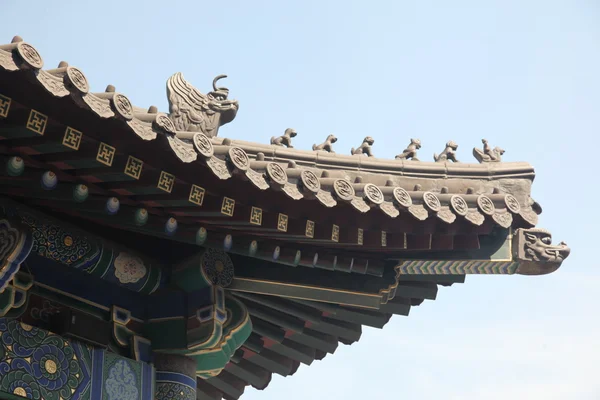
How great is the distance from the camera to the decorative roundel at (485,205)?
785 cm

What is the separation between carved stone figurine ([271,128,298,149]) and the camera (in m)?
8.34

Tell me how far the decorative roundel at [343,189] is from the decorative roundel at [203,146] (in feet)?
3.67

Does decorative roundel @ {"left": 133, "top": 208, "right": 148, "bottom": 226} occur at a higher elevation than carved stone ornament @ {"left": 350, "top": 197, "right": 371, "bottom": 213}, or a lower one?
lower

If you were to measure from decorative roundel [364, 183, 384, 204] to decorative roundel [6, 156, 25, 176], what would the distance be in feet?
7.83

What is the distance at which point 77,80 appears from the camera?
18.6ft

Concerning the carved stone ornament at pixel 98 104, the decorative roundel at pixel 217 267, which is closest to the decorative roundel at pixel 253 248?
the decorative roundel at pixel 217 267

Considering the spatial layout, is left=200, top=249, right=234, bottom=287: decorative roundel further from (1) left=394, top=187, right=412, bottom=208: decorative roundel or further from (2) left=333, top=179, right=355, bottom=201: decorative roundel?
(1) left=394, top=187, right=412, bottom=208: decorative roundel

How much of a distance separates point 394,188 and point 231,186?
1.34 m

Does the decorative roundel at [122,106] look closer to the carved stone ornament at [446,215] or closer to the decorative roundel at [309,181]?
the decorative roundel at [309,181]

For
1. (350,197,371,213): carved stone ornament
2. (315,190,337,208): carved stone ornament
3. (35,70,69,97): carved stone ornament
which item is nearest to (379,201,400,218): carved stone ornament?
(350,197,371,213): carved stone ornament

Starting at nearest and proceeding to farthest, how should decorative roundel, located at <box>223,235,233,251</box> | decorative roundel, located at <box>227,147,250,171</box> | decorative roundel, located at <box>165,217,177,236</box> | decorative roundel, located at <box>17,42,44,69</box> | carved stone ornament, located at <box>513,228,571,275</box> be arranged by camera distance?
decorative roundel, located at <box>17,42,44,69</box>
decorative roundel, located at <box>227,147,250,171</box>
decorative roundel, located at <box>165,217,177,236</box>
decorative roundel, located at <box>223,235,233,251</box>
carved stone ornament, located at <box>513,228,571,275</box>

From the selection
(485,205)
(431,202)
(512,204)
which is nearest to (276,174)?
(431,202)

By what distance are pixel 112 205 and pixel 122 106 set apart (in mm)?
1064

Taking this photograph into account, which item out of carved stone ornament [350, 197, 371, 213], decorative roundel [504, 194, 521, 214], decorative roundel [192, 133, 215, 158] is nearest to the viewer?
decorative roundel [192, 133, 215, 158]
